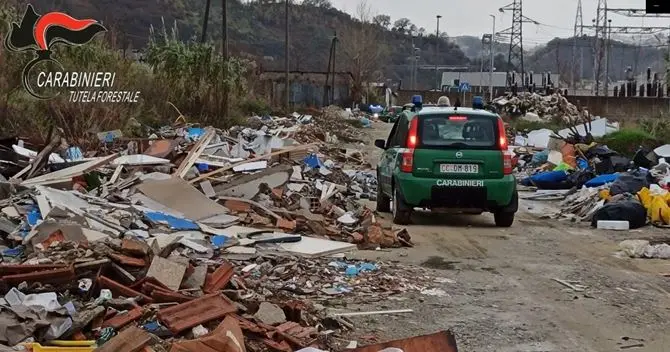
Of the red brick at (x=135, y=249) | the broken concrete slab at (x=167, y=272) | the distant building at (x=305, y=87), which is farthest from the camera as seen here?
the distant building at (x=305, y=87)

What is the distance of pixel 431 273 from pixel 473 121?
4.07 meters

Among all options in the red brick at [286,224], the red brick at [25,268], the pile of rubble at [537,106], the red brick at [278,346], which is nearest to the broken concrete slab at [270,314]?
the red brick at [278,346]

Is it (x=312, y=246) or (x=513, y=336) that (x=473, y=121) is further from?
(x=513, y=336)

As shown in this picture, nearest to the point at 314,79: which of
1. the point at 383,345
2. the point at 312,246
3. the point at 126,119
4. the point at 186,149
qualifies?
the point at 126,119

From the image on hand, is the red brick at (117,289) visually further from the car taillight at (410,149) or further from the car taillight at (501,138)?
the car taillight at (501,138)

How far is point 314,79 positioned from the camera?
2319 inches

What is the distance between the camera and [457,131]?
39.8 ft

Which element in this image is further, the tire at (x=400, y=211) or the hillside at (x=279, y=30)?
the hillside at (x=279, y=30)

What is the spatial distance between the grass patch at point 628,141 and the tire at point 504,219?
1373cm

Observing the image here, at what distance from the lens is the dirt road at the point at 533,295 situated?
6.36 metres

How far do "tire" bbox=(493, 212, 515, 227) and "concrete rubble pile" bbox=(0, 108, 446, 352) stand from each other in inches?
85.1

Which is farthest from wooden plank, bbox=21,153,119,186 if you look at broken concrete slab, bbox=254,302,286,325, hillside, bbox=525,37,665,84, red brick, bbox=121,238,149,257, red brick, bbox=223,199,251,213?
hillside, bbox=525,37,665,84

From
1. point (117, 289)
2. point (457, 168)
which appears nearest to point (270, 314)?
point (117, 289)

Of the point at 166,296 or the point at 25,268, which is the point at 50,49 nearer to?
the point at 25,268
